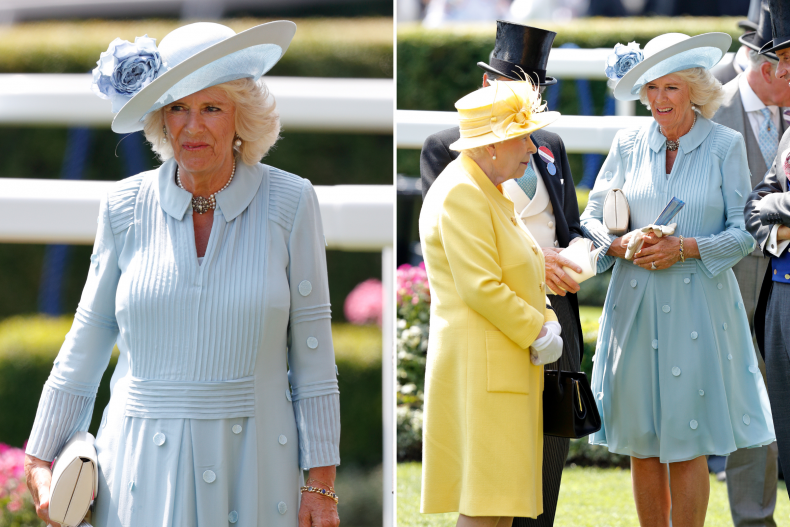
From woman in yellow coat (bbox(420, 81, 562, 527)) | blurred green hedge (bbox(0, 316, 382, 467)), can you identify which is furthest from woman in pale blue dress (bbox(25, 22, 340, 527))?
blurred green hedge (bbox(0, 316, 382, 467))

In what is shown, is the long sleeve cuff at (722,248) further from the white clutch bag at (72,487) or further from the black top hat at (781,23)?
the white clutch bag at (72,487)

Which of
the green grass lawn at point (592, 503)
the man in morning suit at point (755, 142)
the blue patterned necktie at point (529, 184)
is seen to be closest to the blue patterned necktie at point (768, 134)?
the man in morning suit at point (755, 142)

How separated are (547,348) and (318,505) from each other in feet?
3.12

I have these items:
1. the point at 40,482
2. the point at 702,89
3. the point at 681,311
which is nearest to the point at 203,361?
the point at 40,482

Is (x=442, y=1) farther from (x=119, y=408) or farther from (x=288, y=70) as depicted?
(x=119, y=408)

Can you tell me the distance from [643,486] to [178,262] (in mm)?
2424

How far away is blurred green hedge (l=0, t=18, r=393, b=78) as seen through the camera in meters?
5.47

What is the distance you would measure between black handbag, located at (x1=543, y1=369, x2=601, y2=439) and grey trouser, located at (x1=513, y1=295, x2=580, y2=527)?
0.38m

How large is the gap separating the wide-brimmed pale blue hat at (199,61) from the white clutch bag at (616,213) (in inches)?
73.6

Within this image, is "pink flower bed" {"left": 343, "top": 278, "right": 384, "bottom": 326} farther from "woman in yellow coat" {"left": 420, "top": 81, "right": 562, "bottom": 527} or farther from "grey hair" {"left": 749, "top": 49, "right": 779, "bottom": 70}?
"grey hair" {"left": 749, "top": 49, "right": 779, "bottom": 70}

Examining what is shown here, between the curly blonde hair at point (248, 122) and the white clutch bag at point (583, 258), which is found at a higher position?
the curly blonde hair at point (248, 122)

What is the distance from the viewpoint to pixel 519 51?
11.9 ft

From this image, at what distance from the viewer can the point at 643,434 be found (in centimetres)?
371

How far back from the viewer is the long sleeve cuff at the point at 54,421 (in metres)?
2.43
